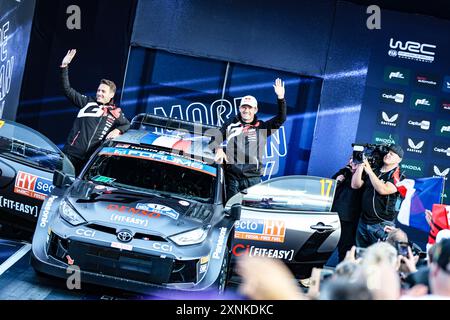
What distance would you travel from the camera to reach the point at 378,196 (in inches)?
325

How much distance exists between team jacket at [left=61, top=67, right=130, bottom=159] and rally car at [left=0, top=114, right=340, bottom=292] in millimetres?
313

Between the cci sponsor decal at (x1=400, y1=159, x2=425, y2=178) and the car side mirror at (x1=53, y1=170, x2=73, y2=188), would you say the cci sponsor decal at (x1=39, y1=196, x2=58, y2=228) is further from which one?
the cci sponsor decal at (x1=400, y1=159, x2=425, y2=178)

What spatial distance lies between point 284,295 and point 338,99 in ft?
29.9

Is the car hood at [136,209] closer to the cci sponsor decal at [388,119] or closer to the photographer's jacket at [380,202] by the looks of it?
the photographer's jacket at [380,202]

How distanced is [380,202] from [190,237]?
2891mm

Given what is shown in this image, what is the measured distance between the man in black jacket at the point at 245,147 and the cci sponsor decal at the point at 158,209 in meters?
1.77

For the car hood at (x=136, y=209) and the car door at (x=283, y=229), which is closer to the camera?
the car hood at (x=136, y=209)

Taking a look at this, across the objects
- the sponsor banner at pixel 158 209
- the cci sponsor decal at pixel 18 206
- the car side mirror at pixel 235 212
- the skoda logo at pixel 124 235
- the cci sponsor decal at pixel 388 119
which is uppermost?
the cci sponsor decal at pixel 388 119

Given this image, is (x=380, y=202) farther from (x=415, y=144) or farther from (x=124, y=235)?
(x=415, y=144)

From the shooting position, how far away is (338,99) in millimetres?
11703

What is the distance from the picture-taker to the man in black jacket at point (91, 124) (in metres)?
8.32

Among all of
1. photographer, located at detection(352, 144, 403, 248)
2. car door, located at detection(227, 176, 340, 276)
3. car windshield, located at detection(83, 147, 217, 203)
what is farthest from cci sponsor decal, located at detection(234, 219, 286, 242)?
photographer, located at detection(352, 144, 403, 248)

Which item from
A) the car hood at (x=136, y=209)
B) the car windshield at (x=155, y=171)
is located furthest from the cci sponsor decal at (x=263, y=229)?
the car hood at (x=136, y=209)
